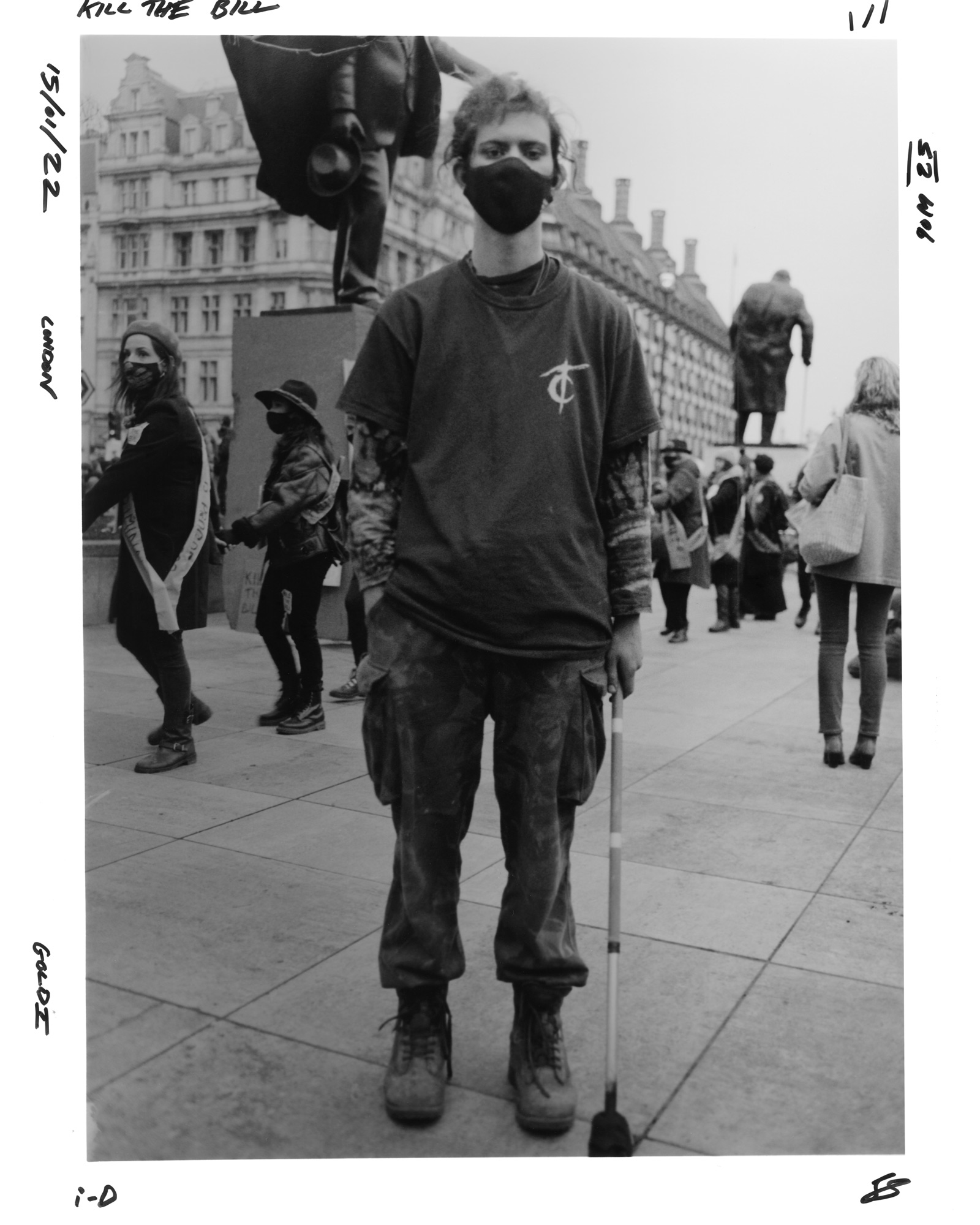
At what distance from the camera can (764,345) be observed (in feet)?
61.6

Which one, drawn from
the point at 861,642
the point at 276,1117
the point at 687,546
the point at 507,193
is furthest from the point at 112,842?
the point at 687,546

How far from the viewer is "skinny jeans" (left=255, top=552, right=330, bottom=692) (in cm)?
630

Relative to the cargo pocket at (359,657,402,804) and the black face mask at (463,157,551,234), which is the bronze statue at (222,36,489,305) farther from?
Answer: the cargo pocket at (359,657,402,804)

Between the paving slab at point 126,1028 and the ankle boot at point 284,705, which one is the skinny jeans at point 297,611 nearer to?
the ankle boot at point 284,705

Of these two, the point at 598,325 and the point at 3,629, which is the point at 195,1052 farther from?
the point at 598,325

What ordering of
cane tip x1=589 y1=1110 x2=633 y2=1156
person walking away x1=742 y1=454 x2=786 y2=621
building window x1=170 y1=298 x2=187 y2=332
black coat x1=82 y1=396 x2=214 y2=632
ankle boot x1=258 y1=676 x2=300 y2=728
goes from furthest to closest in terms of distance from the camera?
person walking away x1=742 y1=454 x2=786 y2=621
building window x1=170 y1=298 x2=187 y2=332
ankle boot x1=258 y1=676 x2=300 y2=728
black coat x1=82 y1=396 x2=214 y2=632
cane tip x1=589 y1=1110 x2=633 y2=1156

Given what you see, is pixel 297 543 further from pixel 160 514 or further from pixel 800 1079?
pixel 800 1079

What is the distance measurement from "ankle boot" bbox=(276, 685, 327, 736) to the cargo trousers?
137 inches

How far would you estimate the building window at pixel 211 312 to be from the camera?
12359 millimetres

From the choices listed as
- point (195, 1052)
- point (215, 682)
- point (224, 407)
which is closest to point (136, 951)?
point (195, 1052)

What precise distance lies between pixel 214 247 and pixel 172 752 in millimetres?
8177

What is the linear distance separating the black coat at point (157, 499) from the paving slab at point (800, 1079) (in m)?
3.15

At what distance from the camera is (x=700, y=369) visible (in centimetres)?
2069

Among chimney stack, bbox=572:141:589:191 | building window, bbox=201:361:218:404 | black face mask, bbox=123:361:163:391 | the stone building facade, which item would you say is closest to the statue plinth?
the stone building facade
